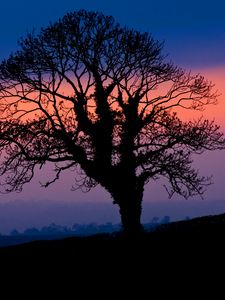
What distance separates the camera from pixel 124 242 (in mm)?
31047

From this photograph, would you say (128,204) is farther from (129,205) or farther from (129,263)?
(129,263)

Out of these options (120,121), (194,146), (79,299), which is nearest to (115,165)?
(120,121)

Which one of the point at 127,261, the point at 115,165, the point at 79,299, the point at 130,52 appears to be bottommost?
the point at 79,299

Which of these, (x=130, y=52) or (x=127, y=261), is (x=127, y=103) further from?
(x=127, y=261)

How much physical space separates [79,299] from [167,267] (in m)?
4.52

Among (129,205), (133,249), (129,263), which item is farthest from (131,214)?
(129,263)

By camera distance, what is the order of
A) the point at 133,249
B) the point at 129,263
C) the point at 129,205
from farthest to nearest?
1. the point at 129,205
2. the point at 133,249
3. the point at 129,263

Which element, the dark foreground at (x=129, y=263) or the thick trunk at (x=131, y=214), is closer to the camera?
the dark foreground at (x=129, y=263)

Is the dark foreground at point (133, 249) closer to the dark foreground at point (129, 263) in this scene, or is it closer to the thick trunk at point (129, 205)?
the dark foreground at point (129, 263)

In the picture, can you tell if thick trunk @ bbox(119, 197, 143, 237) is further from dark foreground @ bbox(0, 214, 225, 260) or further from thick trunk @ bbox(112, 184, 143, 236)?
dark foreground @ bbox(0, 214, 225, 260)

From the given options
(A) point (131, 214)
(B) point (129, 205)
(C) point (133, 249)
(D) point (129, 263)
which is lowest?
(D) point (129, 263)

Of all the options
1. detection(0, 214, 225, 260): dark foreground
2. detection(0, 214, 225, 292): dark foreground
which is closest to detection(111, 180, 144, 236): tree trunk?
detection(0, 214, 225, 260): dark foreground

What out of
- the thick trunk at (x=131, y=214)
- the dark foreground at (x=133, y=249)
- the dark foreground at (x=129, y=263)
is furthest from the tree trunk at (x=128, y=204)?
the dark foreground at (x=129, y=263)

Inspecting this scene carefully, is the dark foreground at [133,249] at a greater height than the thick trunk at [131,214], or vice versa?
the thick trunk at [131,214]
